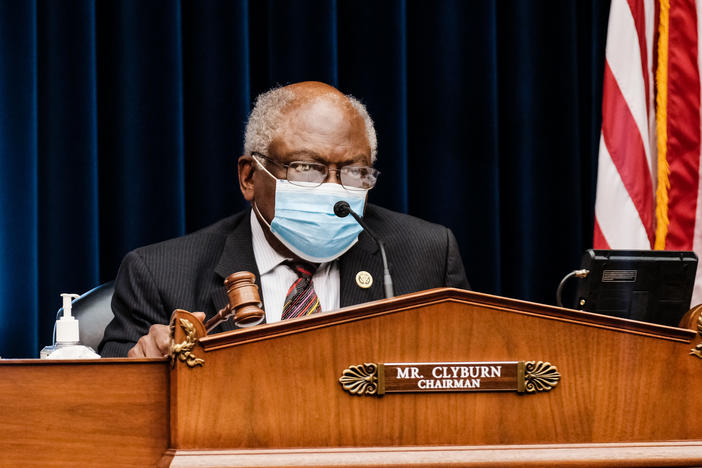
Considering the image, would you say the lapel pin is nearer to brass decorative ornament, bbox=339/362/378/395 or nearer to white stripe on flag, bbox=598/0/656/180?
brass decorative ornament, bbox=339/362/378/395

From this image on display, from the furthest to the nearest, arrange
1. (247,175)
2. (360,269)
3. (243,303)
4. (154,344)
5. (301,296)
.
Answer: (247,175)
(360,269)
(301,296)
(154,344)
(243,303)

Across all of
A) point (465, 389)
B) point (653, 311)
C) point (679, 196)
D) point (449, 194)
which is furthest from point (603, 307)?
point (449, 194)

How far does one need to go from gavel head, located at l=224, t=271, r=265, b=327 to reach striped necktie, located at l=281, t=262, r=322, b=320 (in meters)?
0.66

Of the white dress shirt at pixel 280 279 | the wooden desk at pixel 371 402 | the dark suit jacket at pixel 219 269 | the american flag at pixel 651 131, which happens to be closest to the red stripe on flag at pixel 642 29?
the american flag at pixel 651 131

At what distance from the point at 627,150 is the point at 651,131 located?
0.14 metres

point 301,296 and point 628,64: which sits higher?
point 628,64

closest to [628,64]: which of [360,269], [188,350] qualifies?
[360,269]

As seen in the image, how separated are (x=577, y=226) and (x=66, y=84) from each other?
1747mm

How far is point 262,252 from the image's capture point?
2.06 metres

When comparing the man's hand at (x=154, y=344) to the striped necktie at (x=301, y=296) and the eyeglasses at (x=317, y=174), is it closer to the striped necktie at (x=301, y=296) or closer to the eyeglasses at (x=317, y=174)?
the striped necktie at (x=301, y=296)

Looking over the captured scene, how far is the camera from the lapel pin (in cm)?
192

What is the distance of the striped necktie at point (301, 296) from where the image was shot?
182 cm

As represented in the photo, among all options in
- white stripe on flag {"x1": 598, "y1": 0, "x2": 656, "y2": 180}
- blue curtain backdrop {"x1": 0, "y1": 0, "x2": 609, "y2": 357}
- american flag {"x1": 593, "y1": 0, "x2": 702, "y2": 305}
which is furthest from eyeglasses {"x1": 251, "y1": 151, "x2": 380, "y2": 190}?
white stripe on flag {"x1": 598, "y1": 0, "x2": 656, "y2": 180}

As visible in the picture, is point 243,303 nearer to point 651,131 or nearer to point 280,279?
point 280,279
